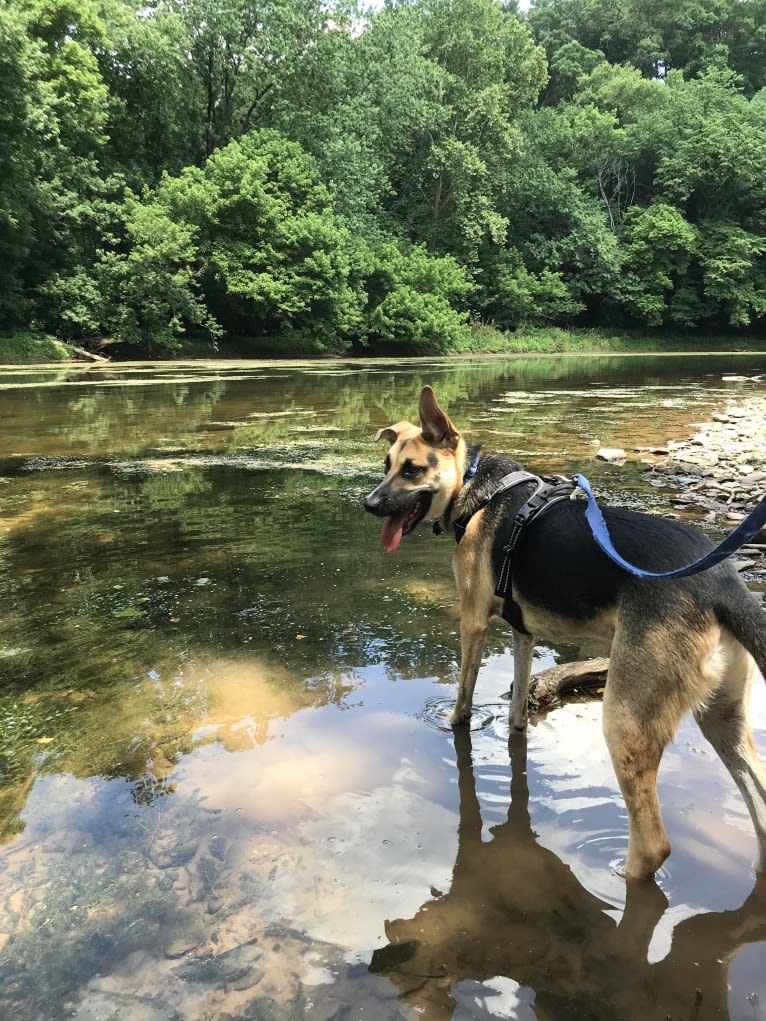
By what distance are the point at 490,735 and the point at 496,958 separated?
4.75ft

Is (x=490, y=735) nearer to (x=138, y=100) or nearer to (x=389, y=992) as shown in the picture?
(x=389, y=992)

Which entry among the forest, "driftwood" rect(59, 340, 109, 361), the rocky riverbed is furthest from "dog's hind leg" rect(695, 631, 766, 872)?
"driftwood" rect(59, 340, 109, 361)

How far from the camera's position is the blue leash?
2131 millimetres

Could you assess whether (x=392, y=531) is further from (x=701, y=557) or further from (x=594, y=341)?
(x=594, y=341)

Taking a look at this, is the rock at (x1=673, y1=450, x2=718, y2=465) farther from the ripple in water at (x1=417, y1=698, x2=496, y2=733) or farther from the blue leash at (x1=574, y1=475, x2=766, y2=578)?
the blue leash at (x1=574, y1=475, x2=766, y2=578)

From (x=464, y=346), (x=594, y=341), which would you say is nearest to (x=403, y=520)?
(x=464, y=346)

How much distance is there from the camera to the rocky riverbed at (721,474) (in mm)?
7121

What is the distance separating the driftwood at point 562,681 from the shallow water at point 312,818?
0.37ft

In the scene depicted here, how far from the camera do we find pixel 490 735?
3.74 metres

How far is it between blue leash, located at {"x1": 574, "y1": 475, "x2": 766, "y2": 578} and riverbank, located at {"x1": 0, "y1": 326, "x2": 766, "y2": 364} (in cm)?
3322

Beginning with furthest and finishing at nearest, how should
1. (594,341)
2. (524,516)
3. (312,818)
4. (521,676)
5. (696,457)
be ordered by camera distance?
1. (594,341)
2. (696,457)
3. (521,676)
4. (524,516)
5. (312,818)

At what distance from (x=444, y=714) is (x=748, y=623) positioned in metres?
1.91

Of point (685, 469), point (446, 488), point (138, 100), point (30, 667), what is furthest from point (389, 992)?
point (138, 100)

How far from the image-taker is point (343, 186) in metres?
41.5
